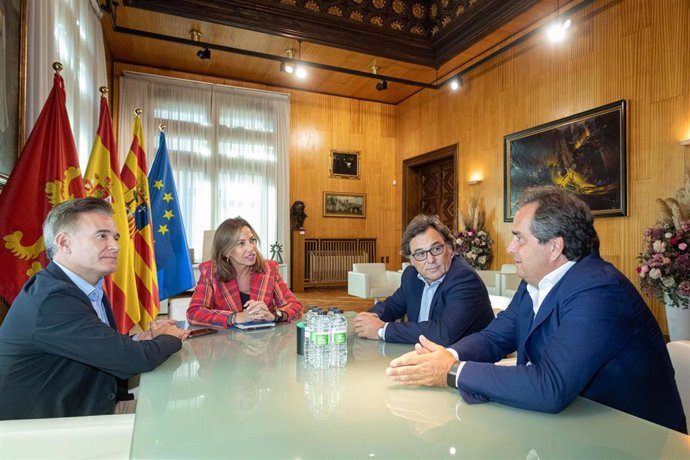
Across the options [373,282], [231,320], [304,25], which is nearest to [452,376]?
[231,320]

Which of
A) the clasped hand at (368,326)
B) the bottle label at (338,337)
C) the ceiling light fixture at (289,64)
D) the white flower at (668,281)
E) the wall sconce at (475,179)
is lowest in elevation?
the white flower at (668,281)

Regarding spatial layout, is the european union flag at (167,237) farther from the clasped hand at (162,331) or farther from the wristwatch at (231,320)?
the clasped hand at (162,331)

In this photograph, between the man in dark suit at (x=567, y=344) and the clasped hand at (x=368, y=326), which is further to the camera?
the clasped hand at (x=368, y=326)

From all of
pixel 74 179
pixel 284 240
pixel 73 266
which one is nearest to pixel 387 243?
pixel 284 240

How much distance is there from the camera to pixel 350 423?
40.4 inches

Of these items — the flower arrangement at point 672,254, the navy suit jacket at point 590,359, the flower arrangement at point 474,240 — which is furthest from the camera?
the flower arrangement at point 474,240

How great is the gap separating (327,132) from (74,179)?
797cm

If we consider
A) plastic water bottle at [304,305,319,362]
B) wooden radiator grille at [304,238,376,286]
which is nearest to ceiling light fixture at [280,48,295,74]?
wooden radiator grille at [304,238,376,286]

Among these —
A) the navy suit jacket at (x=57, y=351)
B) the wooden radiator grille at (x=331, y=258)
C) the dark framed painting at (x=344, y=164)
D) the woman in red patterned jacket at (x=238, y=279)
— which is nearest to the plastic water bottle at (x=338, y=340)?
the navy suit jacket at (x=57, y=351)

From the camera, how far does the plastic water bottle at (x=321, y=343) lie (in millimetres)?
1494

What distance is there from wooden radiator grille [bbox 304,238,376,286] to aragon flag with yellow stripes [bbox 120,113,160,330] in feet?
19.9

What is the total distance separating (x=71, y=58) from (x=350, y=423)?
4.88m

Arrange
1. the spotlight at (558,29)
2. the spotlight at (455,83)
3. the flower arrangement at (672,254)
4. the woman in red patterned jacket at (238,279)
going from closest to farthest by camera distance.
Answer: the woman in red patterned jacket at (238,279)
the flower arrangement at (672,254)
the spotlight at (558,29)
the spotlight at (455,83)

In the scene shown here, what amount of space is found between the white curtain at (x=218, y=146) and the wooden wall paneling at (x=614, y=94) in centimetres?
434
